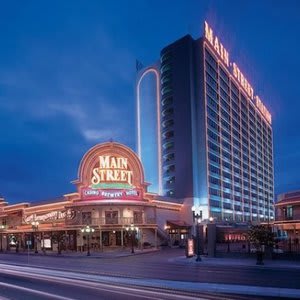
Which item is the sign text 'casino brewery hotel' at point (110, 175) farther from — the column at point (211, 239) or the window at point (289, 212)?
the column at point (211, 239)

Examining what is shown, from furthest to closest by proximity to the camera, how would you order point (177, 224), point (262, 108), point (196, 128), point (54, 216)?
point (262, 108)
point (196, 128)
point (177, 224)
point (54, 216)

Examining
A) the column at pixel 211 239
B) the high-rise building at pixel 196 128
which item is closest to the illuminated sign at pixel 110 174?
the column at pixel 211 239

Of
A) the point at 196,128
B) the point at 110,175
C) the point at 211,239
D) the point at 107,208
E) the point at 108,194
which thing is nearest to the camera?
the point at 211,239

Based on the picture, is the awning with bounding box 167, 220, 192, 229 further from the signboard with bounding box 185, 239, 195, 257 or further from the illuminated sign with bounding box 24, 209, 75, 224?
the signboard with bounding box 185, 239, 195, 257

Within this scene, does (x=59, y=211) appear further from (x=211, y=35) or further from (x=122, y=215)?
(x=211, y=35)

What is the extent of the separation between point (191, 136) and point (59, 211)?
42.3 metres

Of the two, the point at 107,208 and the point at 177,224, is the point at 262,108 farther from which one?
the point at 107,208

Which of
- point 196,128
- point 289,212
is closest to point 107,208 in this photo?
point 289,212

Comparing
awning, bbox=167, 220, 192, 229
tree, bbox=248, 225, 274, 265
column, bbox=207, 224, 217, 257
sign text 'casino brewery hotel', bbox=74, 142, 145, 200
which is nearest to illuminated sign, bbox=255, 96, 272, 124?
awning, bbox=167, 220, 192, 229

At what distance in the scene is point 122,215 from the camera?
73.6 meters

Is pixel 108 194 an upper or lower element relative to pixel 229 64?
lower

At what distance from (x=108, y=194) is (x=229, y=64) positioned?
84852 millimetres

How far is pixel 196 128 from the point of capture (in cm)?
11294

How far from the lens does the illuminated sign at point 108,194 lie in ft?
236
